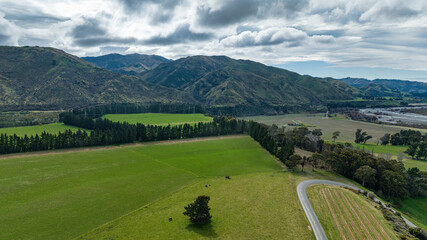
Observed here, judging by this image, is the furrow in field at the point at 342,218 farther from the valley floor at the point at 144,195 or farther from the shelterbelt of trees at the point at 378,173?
the shelterbelt of trees at the point at 378,173

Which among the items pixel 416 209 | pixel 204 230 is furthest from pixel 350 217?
pixel 416 209

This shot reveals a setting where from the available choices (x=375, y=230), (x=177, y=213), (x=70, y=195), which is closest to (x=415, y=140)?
(x=375, y=230)

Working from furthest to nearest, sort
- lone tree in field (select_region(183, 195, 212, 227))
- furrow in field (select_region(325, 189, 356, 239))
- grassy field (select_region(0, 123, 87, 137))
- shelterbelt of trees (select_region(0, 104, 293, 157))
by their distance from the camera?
grassy field (select_region(0, 123, 87, 137)) → shelterbelt of trees (select_region(0, 104, 293, 157)) → lone tree in field (select_region(183, 195, 212, 227)) → furrow in field (select_region(325, 189, 356, 239))

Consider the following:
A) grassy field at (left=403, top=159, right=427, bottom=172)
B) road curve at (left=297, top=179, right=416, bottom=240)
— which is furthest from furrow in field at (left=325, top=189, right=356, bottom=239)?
grassy field at (left=403, top=159, right=427, bottom=172)

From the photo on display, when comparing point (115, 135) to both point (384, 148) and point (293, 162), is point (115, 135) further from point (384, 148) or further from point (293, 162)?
point (384, 148)

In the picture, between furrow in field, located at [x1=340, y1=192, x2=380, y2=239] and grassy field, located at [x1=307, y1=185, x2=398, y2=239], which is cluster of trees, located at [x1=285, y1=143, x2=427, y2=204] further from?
furrow in field, located at [x1=340, y1=192, x2=380, y2=239]
